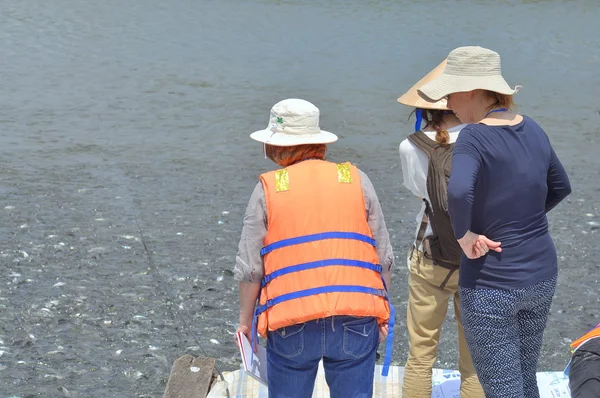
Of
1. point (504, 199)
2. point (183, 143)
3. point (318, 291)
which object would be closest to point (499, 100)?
point (504, 199)

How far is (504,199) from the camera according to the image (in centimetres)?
388

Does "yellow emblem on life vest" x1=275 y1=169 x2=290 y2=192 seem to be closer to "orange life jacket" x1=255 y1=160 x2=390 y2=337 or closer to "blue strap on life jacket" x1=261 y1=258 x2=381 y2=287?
"orange life jacket" x1=255 y1=160 x2=390 y2=337

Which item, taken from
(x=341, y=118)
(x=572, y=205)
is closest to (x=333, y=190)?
(x=572, y=205)

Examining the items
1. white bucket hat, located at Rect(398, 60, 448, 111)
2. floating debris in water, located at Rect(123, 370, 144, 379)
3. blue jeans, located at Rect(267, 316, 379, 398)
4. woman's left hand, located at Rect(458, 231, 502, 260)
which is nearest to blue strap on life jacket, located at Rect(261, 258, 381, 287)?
blue jeans, located at Rect(267, 316, 379, 398)

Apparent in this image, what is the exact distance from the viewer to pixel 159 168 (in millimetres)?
11508

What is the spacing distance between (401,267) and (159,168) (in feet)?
13.9

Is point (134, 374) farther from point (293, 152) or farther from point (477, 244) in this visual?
point (477, 244)

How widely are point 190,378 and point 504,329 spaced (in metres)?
2.41

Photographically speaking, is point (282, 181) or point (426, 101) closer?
point (282, 181)

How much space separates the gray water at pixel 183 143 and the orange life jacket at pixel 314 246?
103 inches

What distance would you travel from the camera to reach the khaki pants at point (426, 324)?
15.7 feet

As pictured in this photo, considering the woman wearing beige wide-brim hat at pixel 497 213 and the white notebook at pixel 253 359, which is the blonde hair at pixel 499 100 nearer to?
the woman wearing beige wide-brim hat at pixel 497 213

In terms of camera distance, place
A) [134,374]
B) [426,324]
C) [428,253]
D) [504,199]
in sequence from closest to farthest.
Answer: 1. [504,199]
2. [428,253]
3. [426,324]
4. [134,374]

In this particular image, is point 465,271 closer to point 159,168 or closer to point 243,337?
point 243,337
